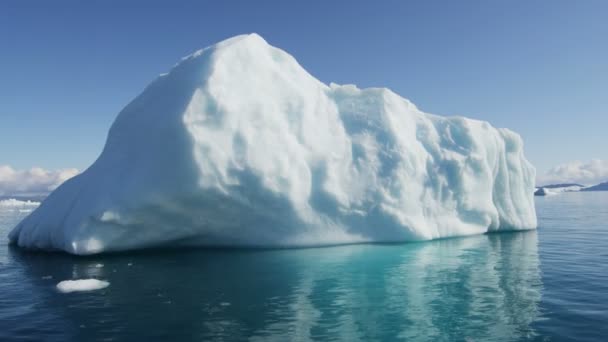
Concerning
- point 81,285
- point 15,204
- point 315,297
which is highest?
point 15,204

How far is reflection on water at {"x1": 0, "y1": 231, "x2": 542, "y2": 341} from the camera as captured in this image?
7.02 meters

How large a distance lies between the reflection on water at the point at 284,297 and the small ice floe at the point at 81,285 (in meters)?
0.32

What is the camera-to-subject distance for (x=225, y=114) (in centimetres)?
1540

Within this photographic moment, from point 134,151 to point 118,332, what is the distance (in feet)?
33.6

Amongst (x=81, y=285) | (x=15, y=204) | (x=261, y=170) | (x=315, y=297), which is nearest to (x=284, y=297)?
(x=315, y=297)

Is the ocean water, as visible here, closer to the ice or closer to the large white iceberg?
the large white iceberg

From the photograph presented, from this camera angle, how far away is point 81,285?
10.2 meters

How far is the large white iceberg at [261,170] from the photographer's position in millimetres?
14734

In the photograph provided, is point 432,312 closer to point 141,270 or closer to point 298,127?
point 141,270

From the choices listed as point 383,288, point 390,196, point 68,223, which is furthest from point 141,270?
point 390,196

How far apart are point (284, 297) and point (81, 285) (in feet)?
16.5

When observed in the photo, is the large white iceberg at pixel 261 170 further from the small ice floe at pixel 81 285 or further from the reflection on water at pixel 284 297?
the small ice floe at pixel 81 285

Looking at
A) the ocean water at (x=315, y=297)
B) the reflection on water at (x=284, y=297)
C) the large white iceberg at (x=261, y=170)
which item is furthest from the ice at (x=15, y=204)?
the reflection on water at (x=284, y=297)

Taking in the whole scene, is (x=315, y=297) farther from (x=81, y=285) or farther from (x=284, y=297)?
(x=81, y=285)
